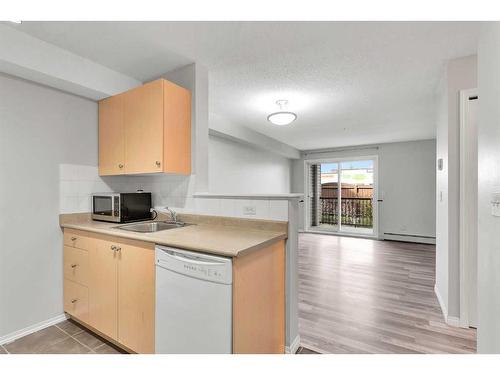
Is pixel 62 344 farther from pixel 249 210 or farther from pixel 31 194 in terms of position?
pixel 249 210

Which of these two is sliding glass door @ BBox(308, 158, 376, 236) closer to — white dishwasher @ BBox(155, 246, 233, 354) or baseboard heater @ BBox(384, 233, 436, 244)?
baseboard heater @ BBox(384, 233, 436, 244)

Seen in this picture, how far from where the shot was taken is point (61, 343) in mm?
1849

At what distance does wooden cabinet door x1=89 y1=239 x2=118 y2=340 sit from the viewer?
5.71 ft

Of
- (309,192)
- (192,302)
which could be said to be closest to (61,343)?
(192,302)

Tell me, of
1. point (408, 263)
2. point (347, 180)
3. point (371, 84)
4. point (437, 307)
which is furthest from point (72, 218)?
point (347, 180)

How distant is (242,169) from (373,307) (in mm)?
3328

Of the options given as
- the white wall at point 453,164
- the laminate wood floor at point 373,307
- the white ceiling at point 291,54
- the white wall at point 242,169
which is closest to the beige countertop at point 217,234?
the laminate wood floor at point 373,307

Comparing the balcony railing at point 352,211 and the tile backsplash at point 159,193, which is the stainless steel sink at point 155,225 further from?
the balcony railing at point 352,211

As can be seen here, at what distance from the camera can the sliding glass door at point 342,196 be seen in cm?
645

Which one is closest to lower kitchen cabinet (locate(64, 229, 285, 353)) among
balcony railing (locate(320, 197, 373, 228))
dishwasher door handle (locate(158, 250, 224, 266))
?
dishwasher door handle (locate(158, 250, 224, 266))

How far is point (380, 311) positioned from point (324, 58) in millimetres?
2418

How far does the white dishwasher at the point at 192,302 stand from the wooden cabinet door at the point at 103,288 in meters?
0.49

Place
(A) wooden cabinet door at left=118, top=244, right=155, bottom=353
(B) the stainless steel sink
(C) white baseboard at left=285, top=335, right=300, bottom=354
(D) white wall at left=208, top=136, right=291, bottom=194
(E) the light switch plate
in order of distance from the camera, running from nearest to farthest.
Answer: (E) the light switch plate → (A) wooden cabinet door at left=118, top=244, right=155, bottom=353 → (C) white baseboard at left=285, top=335, right=300, bottom=354 → (B) the stainless steel sink → (D) white wall at left=208, top=136, right=291, bottom=194
